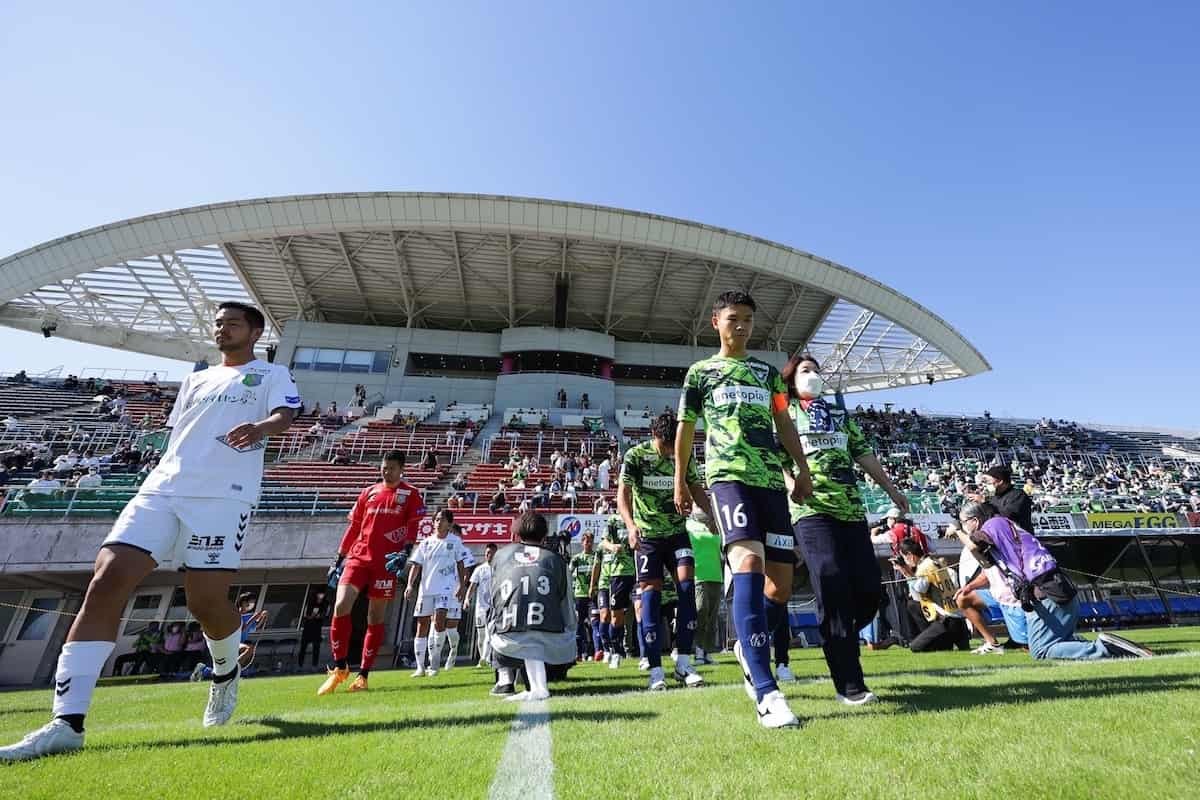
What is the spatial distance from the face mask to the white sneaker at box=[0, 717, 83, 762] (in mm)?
4071

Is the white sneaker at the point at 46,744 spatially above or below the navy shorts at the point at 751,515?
below

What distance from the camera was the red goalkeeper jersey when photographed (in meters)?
5.30

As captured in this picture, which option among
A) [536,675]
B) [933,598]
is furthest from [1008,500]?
[536,675]

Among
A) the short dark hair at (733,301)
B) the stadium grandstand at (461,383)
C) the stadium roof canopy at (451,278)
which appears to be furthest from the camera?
the stadium roof canopy at (451,278)

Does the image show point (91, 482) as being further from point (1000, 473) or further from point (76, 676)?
point (1000, 473)

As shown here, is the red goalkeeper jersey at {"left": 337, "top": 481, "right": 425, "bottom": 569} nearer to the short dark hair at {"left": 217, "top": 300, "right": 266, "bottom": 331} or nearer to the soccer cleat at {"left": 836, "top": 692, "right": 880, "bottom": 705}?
the short dark hair at {"left": 217, "top": 300, "right": 266, "bottom": 331}

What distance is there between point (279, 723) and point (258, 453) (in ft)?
4.85

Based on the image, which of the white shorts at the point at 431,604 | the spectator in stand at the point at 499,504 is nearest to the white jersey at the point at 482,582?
the white shorts at the point at 431,604

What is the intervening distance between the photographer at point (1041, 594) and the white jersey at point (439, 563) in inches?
243

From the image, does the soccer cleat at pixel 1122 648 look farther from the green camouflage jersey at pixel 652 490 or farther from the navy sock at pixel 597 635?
the navy sock at pixel 597 635

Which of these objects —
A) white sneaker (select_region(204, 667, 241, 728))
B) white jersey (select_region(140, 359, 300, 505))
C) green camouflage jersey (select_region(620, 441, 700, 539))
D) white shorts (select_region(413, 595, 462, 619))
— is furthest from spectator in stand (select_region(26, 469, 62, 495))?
green camouflage jersey (select_region(620, 441, 700, 539))

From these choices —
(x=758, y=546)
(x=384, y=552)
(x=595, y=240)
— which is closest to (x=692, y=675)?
(x=758, y=546)

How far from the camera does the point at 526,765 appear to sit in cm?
186

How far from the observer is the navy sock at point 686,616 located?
458cm
